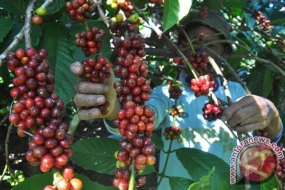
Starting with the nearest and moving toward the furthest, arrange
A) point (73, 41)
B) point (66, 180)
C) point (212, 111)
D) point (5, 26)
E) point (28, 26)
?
point (66, 180) < point (28, 26) < point (5, 26) < point (73, 41) < point (212, 111)

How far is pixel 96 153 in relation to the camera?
49.1 inches

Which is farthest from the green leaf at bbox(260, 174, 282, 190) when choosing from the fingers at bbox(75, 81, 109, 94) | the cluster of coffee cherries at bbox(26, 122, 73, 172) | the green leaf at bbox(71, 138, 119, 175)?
the cluster of coffee cherries at bbox(26, 122, 73, 172)

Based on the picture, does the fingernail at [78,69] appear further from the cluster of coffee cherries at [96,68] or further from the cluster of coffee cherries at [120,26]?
the cluster of coffee cherries at [120,26]

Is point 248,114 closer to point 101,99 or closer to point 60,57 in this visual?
point 101,99

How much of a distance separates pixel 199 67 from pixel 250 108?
0.31 meters

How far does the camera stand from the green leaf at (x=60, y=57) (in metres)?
1.10

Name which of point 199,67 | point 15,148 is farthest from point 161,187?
point 15,148

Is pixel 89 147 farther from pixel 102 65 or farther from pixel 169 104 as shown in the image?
pixel 169 104

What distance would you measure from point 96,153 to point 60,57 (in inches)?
13.8

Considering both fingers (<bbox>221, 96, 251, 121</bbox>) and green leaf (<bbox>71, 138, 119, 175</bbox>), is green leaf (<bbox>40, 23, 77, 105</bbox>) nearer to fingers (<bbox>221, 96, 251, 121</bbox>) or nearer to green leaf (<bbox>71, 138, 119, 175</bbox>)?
green leaf (<bbox>71, 138, 119, 175</bbox>)

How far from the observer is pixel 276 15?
11.0 feet

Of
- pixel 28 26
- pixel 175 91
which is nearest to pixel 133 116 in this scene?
pixel 28 26

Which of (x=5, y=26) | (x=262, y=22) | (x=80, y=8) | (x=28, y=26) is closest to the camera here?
(x=28, y=26)

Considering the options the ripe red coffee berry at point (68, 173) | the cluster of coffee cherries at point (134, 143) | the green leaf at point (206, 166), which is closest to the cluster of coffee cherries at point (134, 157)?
the cluster of coffee cherries at point (134, 143)
